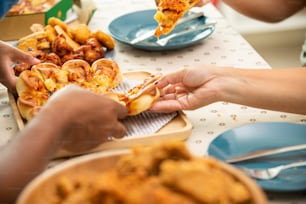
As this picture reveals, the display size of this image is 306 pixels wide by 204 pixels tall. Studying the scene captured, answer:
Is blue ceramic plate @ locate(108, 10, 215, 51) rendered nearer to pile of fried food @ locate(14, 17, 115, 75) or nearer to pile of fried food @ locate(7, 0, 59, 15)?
pile of fried food @ locate(14, 17, 115, 75)

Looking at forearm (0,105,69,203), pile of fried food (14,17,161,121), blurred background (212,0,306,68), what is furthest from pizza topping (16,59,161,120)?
blurred background (212,0,306,68)

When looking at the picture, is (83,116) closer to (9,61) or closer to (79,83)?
(79,83)

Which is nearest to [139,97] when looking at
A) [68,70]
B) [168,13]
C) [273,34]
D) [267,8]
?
[68,70]

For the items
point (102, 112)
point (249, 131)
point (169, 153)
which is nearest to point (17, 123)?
point (102, 112)

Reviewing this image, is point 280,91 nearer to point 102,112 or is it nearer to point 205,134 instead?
point 205,134

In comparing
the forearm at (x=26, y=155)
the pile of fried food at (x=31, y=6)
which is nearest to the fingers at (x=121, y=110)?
the forearm at (x=26, y=155)

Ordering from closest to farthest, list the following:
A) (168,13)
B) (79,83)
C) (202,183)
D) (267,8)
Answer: (202,183), (79,83), (168,13), (267,8)
